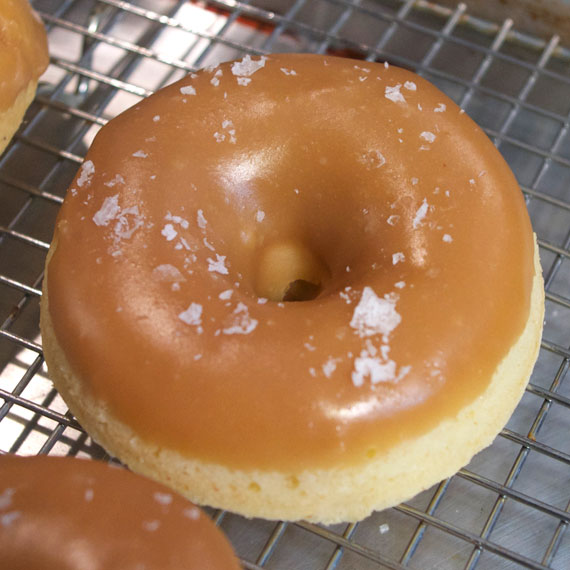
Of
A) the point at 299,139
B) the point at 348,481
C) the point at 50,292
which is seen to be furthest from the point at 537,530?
the point at 50,292

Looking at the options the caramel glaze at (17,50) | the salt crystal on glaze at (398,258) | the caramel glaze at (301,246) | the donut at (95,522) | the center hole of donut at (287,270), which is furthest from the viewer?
the caramel glaze at (17,50)

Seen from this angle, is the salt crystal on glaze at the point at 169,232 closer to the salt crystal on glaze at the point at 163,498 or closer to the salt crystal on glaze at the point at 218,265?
the salt crystal on glaze at the point at 218,265

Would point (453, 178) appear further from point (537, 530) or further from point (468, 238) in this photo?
point (537, 530)

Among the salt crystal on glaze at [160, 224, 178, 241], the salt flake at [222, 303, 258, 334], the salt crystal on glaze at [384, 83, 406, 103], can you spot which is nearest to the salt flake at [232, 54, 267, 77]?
the salt crystal on glaze at [384, 83, 406, 103]

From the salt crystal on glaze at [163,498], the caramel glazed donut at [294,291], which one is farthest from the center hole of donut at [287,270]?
the salt crystal on glaze at [163,498]

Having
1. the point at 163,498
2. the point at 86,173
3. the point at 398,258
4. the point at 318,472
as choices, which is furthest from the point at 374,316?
the point at 86,173

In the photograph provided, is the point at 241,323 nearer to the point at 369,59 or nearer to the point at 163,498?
the point at 163,498

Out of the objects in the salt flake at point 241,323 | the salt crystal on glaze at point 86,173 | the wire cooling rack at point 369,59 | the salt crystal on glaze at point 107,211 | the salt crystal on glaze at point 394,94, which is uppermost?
the salt crystal on glaze at point 86,173
